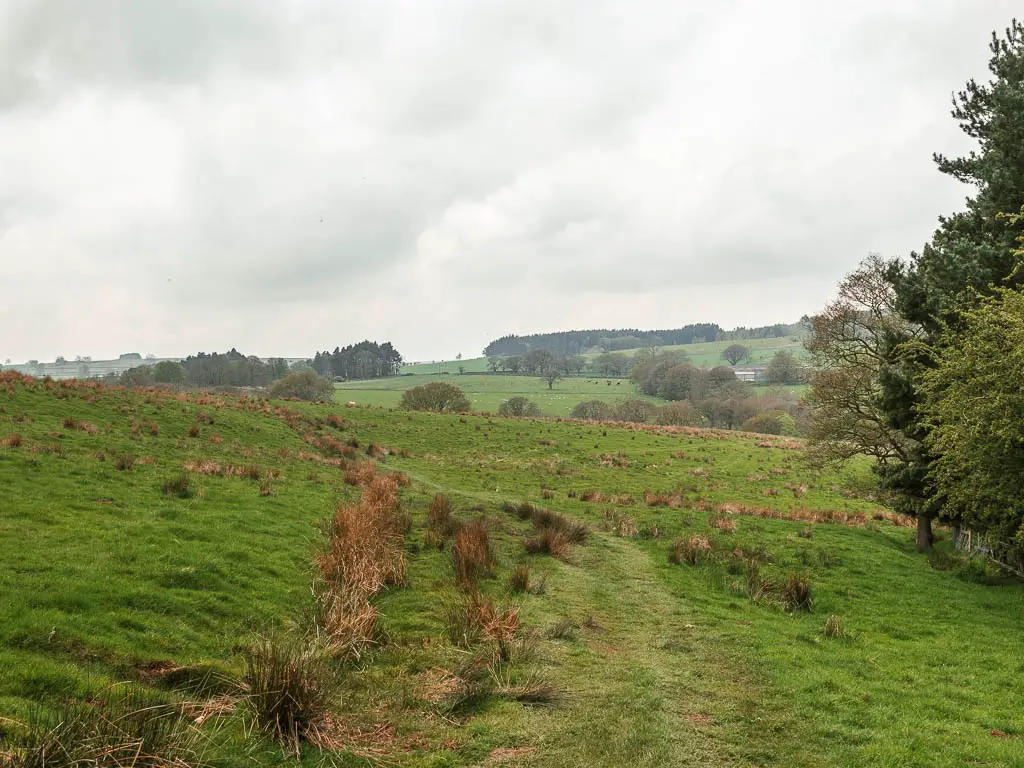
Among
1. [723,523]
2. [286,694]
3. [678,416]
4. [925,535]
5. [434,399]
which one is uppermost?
[434,399]

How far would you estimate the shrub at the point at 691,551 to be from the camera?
17.7m

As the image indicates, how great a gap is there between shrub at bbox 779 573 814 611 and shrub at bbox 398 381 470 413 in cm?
6186

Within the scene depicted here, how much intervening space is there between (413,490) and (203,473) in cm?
867

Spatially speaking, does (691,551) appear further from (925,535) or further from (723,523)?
(925,535)

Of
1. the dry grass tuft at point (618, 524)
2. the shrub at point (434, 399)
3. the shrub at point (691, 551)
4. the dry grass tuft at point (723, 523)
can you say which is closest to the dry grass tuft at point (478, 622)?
the shrub at point (691, 551)

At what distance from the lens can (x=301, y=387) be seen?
91.3 metres

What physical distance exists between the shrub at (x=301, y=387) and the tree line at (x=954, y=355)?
76472 mm

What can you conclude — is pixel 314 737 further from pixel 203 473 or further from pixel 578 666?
pixel 203 473

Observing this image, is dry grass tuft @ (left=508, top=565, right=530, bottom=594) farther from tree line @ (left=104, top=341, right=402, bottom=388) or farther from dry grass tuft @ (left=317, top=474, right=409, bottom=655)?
tree line @ (left=104, top=341, right=402, bottom=388)

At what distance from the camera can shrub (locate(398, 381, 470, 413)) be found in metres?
75.9

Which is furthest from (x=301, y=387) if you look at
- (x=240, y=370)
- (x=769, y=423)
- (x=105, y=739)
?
(x=105, y=739)

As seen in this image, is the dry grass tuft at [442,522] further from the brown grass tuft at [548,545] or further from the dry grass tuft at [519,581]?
the dry grass tuft at [519,581]

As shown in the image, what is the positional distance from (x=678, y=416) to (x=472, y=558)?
79759 mm

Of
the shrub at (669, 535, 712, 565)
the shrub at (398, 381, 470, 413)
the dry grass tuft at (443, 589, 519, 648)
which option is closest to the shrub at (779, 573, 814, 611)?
the shrub at (669, 535, 712, 565)
